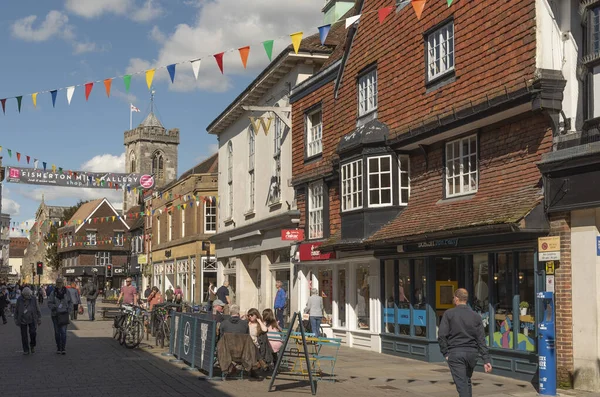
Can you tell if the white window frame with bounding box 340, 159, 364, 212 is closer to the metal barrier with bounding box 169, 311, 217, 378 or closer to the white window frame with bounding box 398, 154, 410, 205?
the white window frame with bounding box 398, 154, 410, 205

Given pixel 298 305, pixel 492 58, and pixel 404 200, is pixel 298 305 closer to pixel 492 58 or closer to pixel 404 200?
pixel 404 200

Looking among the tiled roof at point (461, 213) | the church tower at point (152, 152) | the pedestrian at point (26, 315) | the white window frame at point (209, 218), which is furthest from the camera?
the church tower at point (152, 152)

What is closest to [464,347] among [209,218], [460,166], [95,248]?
[460,166]

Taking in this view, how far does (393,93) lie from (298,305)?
29.9 feet

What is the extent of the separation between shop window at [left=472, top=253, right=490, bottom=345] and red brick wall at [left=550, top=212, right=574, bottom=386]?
2.34 m

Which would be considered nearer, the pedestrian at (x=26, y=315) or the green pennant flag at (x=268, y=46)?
the green pennant flag at (x=268, y=46)

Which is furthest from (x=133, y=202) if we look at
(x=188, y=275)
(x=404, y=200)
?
(x=404, y=200)

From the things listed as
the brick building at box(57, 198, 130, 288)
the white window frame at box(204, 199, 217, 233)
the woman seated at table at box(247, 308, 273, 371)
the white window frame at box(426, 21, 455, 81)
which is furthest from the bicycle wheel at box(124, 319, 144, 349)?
the brick building at box(57, 198, 130, 288)

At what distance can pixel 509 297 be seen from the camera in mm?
14711

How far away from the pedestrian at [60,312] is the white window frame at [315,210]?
7.82 meters

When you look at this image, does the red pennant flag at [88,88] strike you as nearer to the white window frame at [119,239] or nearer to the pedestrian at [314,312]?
the pedestrian at [314,312]

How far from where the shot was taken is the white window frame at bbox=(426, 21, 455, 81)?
55.4 ft

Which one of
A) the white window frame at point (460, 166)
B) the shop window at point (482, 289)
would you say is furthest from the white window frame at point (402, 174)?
the shop window at point (482, 289)

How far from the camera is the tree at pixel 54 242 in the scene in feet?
352
